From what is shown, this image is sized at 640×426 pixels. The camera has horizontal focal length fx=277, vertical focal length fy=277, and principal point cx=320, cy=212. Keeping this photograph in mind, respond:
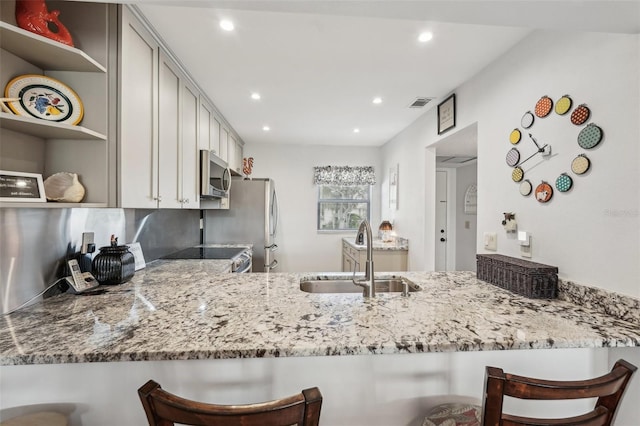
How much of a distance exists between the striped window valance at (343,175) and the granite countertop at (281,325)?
127 inches

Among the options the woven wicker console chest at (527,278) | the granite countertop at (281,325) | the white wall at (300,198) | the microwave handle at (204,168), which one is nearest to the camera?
the granite countertop at (281,325)

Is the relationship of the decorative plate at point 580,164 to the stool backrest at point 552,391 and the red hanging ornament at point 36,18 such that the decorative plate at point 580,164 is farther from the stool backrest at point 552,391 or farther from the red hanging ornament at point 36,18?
the red hanging ornament at point 36,18

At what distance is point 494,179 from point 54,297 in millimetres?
2543

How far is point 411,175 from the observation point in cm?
335

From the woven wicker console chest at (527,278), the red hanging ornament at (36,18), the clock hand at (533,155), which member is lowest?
the woven wicker console chest at (527,278)

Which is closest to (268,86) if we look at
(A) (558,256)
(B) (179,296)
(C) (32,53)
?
(C) (32,53)

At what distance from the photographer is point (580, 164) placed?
125 cm

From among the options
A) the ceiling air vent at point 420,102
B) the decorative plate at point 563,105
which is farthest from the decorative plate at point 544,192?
the ceiling air vent at point 420,102

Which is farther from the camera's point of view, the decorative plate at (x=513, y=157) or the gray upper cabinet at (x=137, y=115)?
the decorative plate at (x=513, y=157)

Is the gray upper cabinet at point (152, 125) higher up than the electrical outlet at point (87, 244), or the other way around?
the gray upper cabinet at point (152, 125)

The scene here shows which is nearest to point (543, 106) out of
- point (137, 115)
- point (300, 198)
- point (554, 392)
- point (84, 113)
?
point (554, 392)

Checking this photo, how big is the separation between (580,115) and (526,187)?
0.43m

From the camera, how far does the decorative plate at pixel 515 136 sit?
1.63 meters

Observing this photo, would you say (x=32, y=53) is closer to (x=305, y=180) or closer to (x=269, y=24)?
(x=269, y=24)
